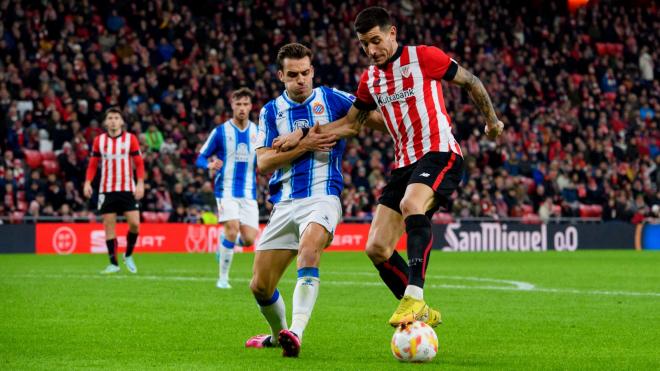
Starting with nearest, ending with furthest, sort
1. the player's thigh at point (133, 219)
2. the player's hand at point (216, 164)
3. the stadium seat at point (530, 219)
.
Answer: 1. the player's hand at point (216, 164)
2. the player's thigh at point (133, 219)
3. the stadium seat at point (530, 219)

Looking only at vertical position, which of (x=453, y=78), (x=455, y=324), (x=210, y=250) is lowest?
(x=210, y=250)

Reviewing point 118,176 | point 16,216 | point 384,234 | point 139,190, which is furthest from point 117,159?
point 384,234

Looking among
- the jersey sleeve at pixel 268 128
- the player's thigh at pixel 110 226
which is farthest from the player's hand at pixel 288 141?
the player's thigh at pixel 110 226

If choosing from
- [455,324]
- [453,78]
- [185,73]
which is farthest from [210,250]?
[453,78]

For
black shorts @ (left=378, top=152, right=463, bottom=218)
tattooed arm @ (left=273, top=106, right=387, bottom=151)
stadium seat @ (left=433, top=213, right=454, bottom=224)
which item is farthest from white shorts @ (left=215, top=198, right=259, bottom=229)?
stadium seat @ (left=433, top=213, right=454, bottom=224)

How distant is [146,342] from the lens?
24.9 ft

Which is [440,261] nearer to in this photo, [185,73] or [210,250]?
[210,250]

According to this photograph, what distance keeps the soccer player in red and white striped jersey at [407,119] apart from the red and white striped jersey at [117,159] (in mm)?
9247

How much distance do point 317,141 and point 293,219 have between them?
0.55 metres

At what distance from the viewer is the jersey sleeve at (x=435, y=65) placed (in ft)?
24.4

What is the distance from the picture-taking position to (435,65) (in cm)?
745

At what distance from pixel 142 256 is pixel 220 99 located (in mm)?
6080

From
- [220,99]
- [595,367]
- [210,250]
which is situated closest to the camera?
[595,367]

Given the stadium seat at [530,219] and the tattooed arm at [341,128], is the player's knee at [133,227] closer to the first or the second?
the tattooed arm at [341,128]
